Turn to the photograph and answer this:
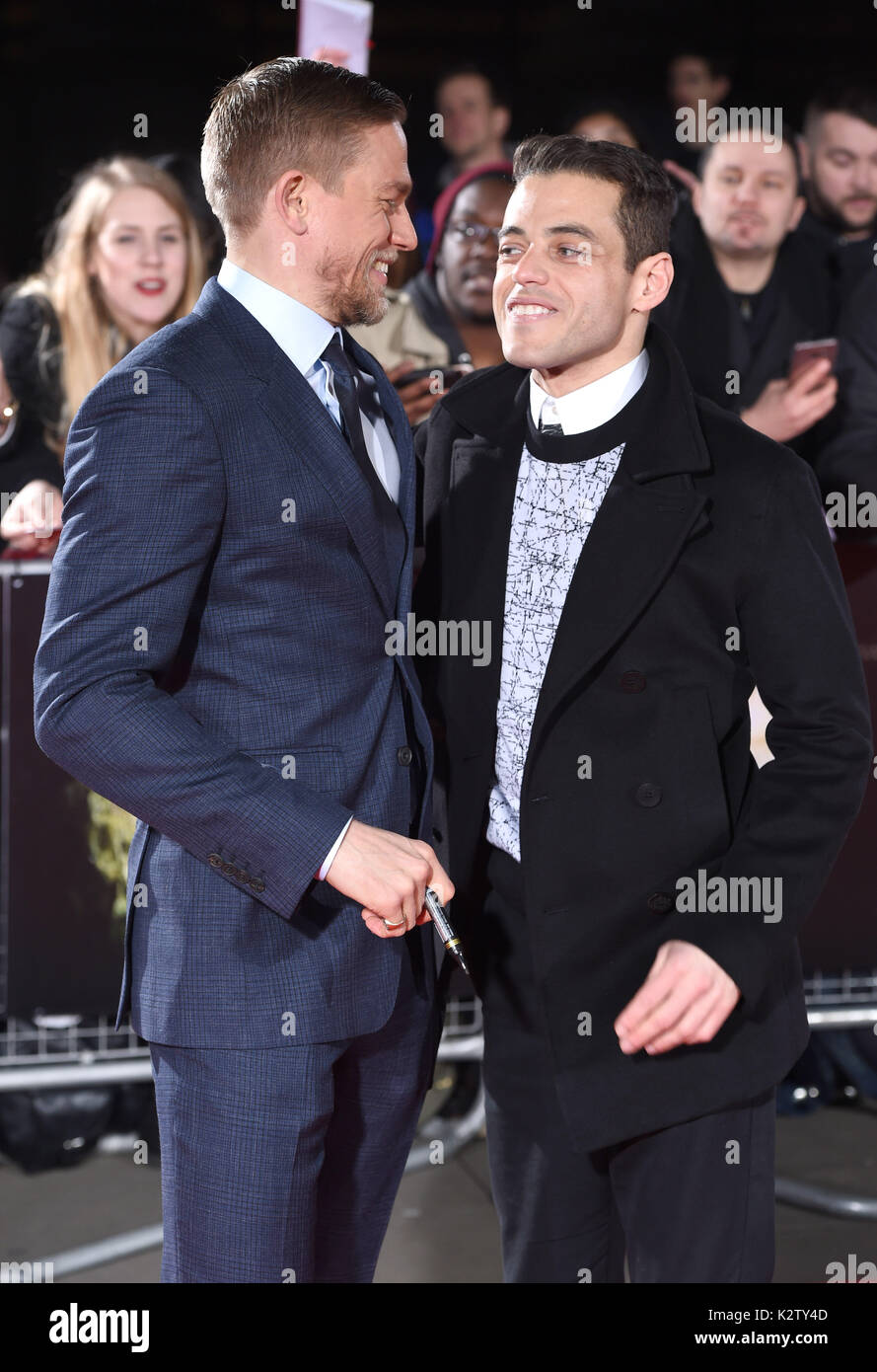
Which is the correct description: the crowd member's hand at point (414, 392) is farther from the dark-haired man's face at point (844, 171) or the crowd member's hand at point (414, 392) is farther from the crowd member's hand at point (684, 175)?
the dark-haired man's face at point (844, 171)

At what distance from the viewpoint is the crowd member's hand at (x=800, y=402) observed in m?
3.58

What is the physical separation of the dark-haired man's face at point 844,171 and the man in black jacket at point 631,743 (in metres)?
1.75

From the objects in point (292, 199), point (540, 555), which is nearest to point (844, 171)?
point (540, 555)

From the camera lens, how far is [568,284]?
1.93 meters

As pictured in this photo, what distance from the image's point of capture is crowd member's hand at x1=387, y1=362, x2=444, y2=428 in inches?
136

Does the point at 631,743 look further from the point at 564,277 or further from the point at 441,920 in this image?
the point at 564,277

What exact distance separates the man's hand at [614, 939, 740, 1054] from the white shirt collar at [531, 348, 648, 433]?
2.42 ft

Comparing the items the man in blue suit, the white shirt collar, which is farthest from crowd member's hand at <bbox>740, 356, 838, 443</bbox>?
the man in blue suit

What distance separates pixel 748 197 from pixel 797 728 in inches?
83.5

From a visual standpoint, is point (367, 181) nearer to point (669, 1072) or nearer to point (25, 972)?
point (669, 1072)
